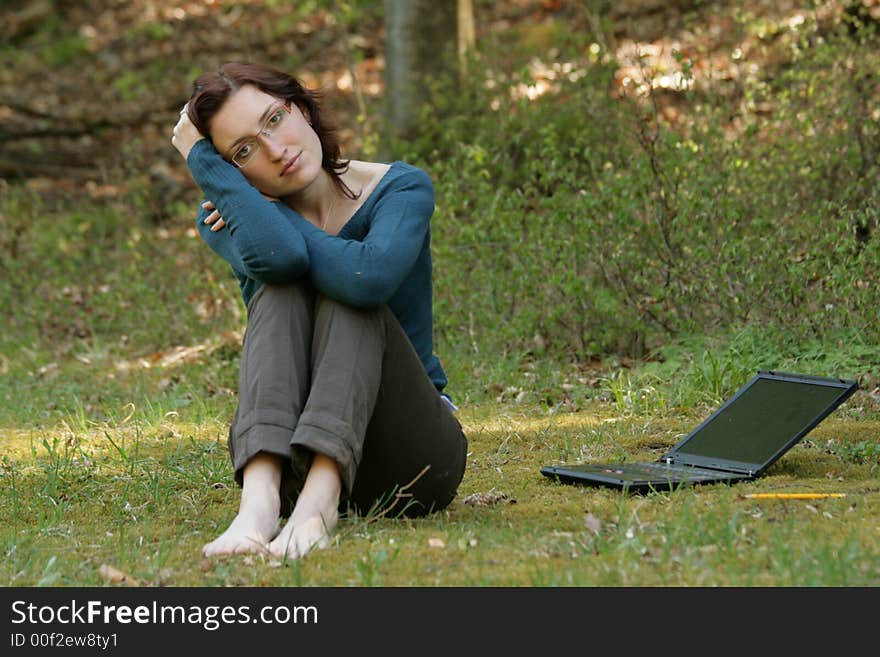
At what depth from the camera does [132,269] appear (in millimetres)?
7969

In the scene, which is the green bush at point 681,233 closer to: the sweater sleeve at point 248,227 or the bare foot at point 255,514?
the sweater sleeve at point 248,227

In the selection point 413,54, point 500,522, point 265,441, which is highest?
point 413,54

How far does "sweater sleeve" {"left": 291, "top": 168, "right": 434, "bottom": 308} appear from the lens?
324cm

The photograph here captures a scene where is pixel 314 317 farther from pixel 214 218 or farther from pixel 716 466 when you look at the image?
pixel 716 466

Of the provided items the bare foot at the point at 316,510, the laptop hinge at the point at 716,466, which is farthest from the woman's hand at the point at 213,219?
the laptop hinge at the point at 716,466

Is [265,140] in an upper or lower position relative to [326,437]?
upper

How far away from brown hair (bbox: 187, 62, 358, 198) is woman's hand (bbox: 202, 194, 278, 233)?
22 cm

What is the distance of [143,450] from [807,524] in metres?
2.76

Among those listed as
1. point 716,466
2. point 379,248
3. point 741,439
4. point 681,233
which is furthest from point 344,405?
point 681,233

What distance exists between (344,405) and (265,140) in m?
0.88

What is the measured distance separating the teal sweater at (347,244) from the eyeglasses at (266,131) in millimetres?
58

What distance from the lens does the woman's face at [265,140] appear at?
353 cm

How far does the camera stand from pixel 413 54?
30.4 ft
